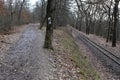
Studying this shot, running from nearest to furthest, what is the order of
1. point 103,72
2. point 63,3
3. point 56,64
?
point 56,64 → point 103,72 → point 63,3

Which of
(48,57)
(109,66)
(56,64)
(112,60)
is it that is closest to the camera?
(56,64)

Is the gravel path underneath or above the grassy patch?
above

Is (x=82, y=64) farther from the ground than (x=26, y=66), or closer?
closer

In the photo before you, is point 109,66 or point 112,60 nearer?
point 109,66

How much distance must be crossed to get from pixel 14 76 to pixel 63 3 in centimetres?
4404

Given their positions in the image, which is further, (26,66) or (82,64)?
(82,64)

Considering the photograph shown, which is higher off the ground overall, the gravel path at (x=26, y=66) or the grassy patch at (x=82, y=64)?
the gravel path at (x=26, y=66)

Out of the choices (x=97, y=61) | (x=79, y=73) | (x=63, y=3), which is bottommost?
(x=97, y=61)

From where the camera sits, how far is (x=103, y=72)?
17.6m

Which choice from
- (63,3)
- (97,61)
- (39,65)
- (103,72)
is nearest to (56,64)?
(39,65)

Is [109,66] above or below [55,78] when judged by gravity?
below

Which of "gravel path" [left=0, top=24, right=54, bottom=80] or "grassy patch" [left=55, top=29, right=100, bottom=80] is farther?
"grassy patch" [left=55, top=29, right=100, bottom=80]

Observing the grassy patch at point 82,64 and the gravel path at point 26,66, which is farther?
the grassy patch at point 82,64

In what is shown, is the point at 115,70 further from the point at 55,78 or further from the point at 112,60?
the point at 55,78
